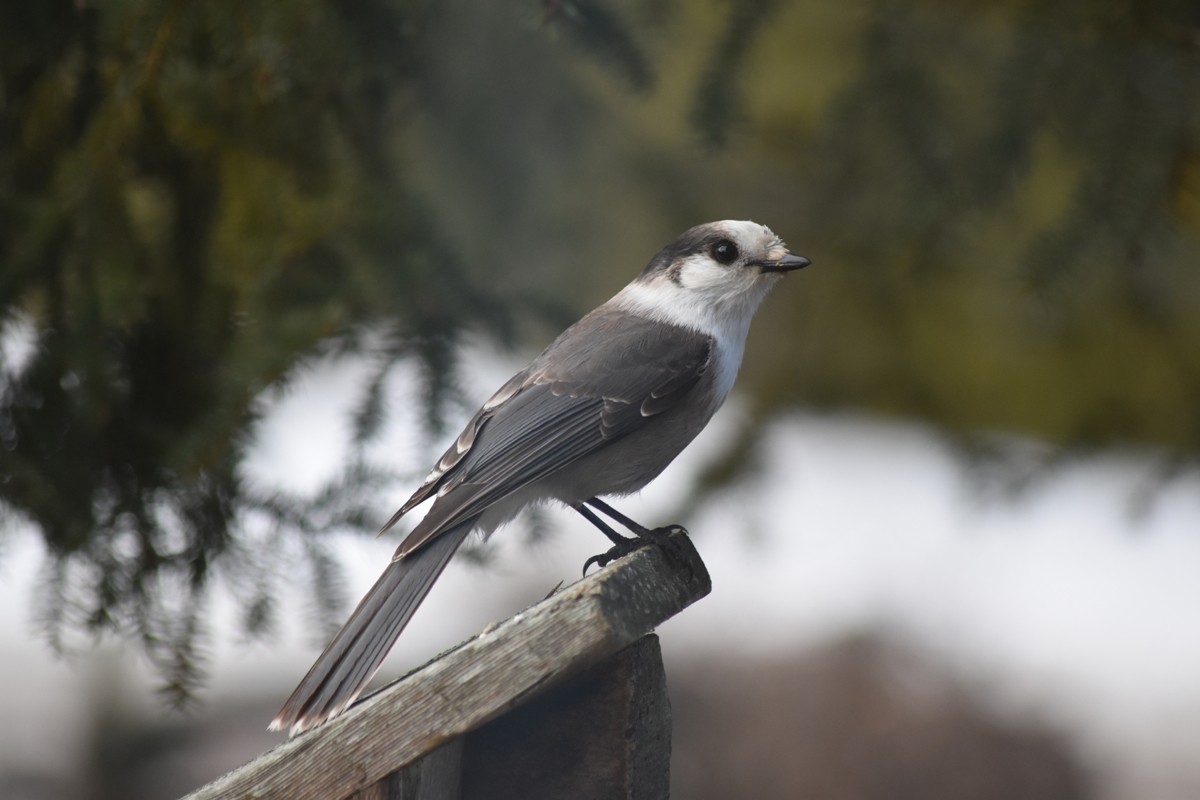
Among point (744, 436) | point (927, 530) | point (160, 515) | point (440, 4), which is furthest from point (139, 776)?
point (927, 530)

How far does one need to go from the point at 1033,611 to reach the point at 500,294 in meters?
4.09

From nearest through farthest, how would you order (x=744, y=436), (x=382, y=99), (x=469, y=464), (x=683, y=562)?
(x=683, y=562) < (x=469, y=464) < (x=382, y=99) < (x=744, y=436)

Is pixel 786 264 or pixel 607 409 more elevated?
pixel 786 264

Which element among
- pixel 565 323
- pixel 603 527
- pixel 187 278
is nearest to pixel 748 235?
pixel 565 323

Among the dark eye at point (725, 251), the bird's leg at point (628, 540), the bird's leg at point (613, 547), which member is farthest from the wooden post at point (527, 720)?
the dark eye at point (725, 251)

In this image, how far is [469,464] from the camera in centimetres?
248

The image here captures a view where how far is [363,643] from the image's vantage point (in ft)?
6.33

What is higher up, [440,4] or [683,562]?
[440,4]

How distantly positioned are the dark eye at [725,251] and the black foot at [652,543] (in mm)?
789

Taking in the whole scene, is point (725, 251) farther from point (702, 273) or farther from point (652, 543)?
point (652, 543)

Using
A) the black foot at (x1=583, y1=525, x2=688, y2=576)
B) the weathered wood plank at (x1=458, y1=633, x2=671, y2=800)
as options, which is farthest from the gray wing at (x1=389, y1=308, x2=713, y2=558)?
the weathered wood plank at (x1=458, y1=633, x2=671, y2=800)

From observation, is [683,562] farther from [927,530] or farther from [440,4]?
[927,530]

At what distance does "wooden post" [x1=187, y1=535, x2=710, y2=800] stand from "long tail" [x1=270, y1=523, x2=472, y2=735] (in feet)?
0.13

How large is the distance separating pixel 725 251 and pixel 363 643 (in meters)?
1.47
